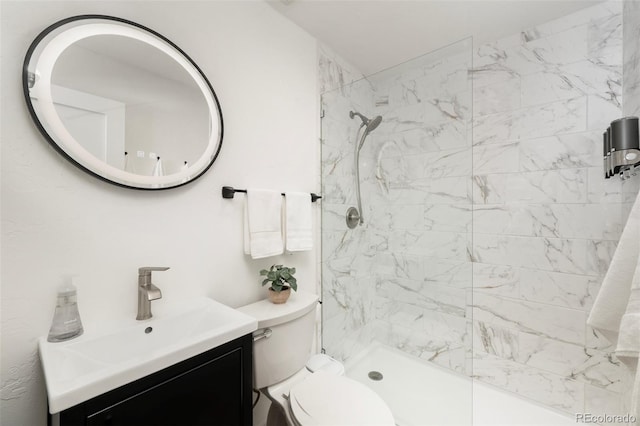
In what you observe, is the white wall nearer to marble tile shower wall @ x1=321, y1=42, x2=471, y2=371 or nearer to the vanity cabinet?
marble tile shower wall @ x1=321, y1=42, x2=471, y2=371

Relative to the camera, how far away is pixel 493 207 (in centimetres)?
183

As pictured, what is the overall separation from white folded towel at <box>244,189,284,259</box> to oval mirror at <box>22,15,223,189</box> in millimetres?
277

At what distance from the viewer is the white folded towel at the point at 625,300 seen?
0.86m

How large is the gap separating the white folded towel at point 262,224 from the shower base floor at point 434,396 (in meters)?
1.08

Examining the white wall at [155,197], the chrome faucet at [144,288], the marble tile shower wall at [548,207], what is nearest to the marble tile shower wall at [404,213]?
the white wall at [155,197]

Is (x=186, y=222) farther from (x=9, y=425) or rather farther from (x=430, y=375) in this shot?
(x=430, y=375)

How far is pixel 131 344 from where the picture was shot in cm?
88

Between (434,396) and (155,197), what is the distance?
72.7 inches

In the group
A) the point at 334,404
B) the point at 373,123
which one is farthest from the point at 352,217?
the point at 334,404

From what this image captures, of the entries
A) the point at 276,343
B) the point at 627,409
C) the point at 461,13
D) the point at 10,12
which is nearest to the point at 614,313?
the point at 627,409

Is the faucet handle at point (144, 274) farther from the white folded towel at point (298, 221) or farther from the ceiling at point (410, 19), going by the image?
the ceiling at point (410, 19)

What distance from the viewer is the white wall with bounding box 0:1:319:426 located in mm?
758

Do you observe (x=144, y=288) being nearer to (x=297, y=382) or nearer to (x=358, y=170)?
(x=297, y=382)

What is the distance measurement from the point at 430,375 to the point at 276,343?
1131 millimetres
